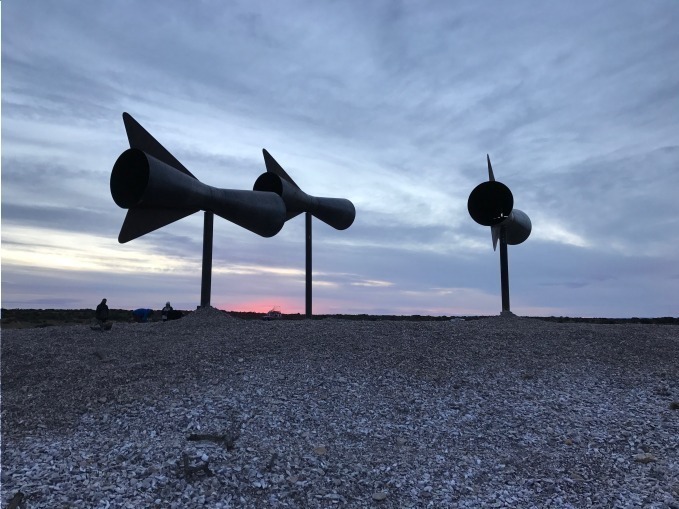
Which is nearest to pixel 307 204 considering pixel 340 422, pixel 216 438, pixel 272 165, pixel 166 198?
pixel 272 165

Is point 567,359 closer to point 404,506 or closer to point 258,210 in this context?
point 404,506

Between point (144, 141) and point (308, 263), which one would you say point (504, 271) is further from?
point (144, 141)

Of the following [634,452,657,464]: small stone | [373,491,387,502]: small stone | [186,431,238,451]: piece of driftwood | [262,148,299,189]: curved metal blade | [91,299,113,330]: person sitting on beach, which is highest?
[262,148,299,189]: curved metal blade

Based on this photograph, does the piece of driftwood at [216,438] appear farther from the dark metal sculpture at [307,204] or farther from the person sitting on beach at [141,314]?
the person sitting on beach at [141,314]

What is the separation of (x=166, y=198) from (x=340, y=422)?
12.4 metres

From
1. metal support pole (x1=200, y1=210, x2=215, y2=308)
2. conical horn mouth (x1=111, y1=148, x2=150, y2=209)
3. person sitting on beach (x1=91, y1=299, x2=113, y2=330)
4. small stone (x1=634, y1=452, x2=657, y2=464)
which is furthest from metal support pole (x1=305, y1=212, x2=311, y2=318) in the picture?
small stone (x1=634, y1=452, x2=657, y2=464)

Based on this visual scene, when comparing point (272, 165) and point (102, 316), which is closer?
point (102, 316)

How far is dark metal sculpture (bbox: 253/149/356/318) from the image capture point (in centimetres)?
2667

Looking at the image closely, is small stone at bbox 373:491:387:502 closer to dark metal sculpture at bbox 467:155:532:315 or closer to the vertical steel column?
dark metal sculpture at bbox 467:155:532:315

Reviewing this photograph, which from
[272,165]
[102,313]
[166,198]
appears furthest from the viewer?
[272,165]

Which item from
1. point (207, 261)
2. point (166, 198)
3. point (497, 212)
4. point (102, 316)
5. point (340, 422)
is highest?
point (497, 212)

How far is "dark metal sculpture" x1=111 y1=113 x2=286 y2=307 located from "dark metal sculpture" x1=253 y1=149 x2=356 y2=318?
2634 mm

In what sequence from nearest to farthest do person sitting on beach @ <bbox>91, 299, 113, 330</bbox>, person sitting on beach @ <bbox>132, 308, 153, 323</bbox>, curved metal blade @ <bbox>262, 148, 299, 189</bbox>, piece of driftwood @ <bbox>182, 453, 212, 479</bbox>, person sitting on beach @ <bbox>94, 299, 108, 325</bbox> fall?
1. piece of driftwood @ <bbox>182, 453, 212, 479</bbox>
2. person sitting on beach @ <bbox>91, 299, 113, 330</bbox>
3. person sitting on beach @ <bbox>94, 299, 108, 325</bbox>
4. curved metal blade @ <bbox>262, 148, 299, 189</bbox>
5. person sitting on beach @ <bbox>132, 308, 153, 323</bbox>

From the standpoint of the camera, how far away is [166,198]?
19891 millimetres
